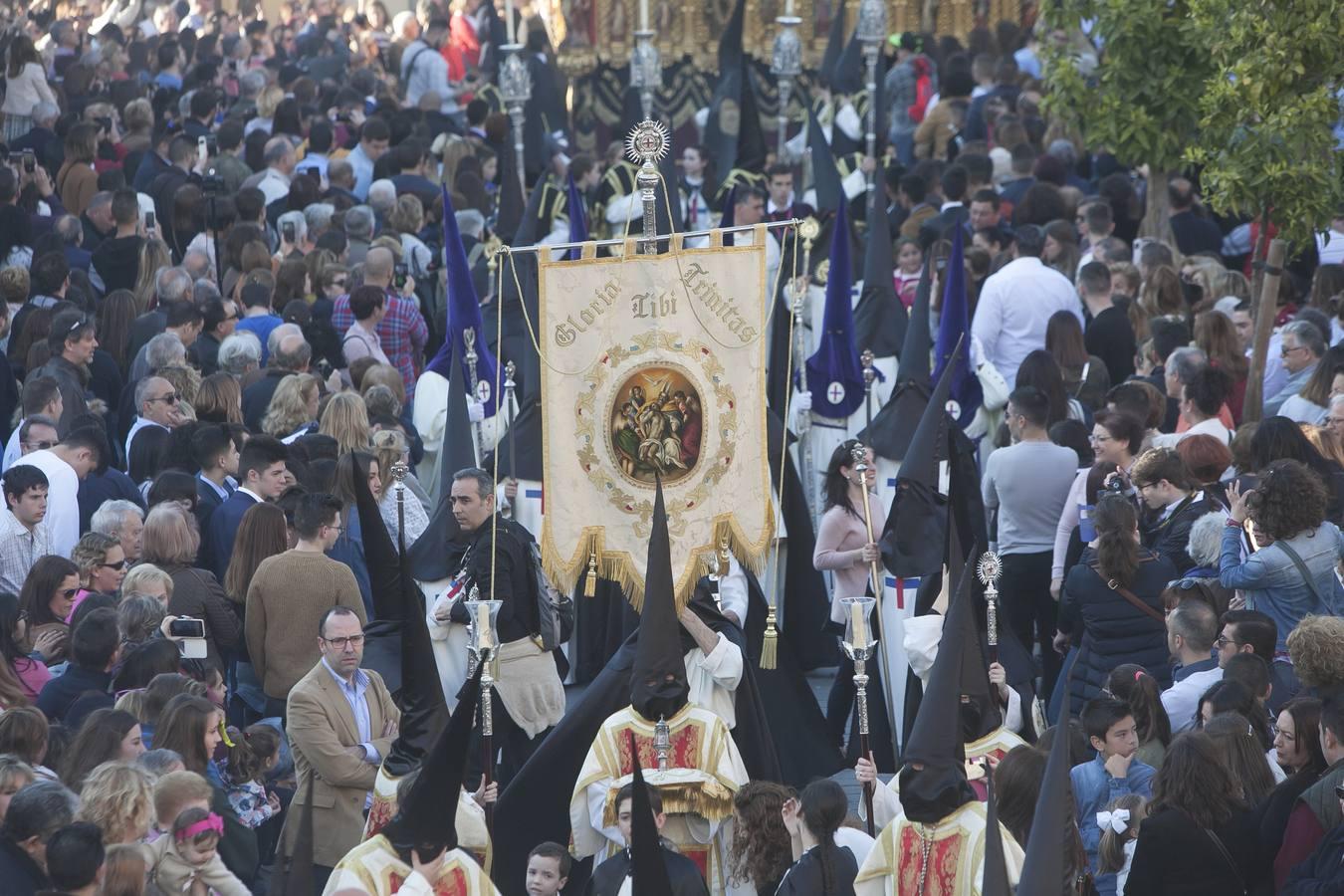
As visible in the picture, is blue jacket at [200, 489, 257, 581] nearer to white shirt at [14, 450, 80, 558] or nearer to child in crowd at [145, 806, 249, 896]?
white shirt at [14, 450, 80, 558]

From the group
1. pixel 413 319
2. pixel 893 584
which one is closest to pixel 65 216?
pixel 413 319

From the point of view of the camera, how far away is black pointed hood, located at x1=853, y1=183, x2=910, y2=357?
499 inches

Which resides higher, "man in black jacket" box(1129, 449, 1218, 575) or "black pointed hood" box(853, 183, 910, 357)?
"black pointed hood" box(853, 183, 910, 357)

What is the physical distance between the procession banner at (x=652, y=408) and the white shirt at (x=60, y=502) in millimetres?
2417

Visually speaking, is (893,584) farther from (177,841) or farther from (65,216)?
(65,216)

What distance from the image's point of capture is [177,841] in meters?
6.39

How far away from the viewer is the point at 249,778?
7816 millimetres

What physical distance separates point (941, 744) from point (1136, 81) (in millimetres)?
8407

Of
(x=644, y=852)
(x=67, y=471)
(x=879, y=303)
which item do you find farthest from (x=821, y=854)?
(x=879, y=303)

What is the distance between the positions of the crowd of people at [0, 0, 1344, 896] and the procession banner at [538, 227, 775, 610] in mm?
283

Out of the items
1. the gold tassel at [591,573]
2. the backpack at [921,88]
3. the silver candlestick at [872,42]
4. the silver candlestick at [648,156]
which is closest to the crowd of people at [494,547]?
the gold tassel at [591,573]

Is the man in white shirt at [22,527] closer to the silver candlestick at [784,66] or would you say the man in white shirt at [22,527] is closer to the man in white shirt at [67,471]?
the man in white shirt at [67,471]

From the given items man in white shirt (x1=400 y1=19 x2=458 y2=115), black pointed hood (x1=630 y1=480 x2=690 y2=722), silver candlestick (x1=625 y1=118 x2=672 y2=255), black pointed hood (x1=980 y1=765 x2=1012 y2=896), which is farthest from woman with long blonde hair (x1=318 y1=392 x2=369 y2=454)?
man in white shirt (x1=400 y1=19 x2=458 y2=115)

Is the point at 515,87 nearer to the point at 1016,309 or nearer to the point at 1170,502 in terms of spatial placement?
the point at 1016,309
